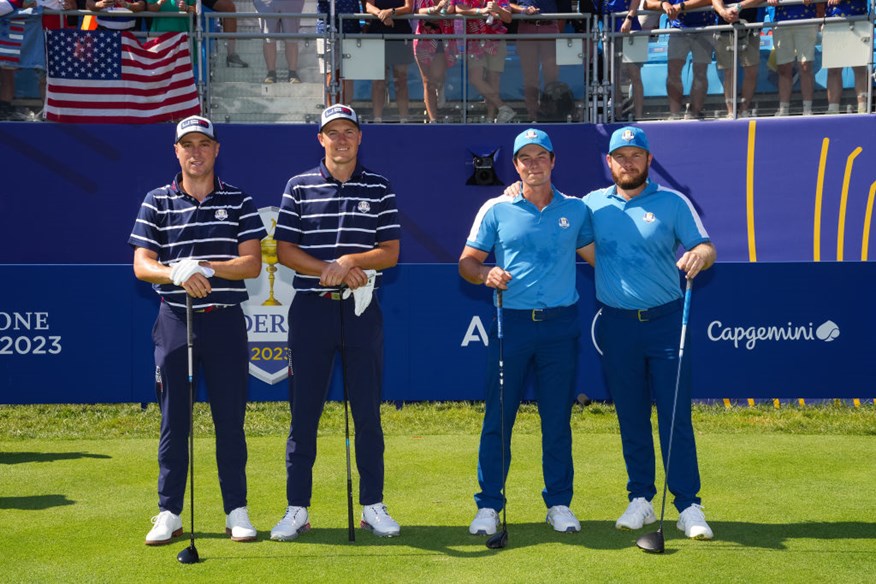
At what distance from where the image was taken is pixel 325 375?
A: 279 inches

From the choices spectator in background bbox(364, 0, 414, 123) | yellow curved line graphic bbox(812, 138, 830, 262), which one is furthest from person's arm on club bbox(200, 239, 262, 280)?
yellow curved line graphic bbox(812, 138, 830, 262)

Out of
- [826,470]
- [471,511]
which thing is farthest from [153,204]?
[826,470]

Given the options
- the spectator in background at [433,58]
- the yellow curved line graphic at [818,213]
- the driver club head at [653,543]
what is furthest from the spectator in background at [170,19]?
the driver club head at [653,543]

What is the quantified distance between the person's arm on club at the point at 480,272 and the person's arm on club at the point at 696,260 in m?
1.04

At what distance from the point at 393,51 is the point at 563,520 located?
7835 millimetres

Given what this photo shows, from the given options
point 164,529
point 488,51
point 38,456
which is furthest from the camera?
point 488,51

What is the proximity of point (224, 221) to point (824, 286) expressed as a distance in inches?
266

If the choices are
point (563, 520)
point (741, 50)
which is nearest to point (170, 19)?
point (741, 50)

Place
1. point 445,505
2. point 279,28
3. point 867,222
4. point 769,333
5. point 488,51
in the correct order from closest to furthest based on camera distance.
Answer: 1. point 445,505
2. point 769,333
3. point 867,222
4. point 488,51
5. point 279,28

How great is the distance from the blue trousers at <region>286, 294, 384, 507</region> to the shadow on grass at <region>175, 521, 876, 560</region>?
300 mm

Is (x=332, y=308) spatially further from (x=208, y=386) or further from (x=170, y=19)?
(x=170, y=19)

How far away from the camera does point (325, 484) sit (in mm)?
8688

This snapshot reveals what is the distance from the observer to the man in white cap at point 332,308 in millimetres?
7008

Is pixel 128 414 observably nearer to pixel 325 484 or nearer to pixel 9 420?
pixel 9 420
